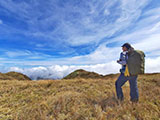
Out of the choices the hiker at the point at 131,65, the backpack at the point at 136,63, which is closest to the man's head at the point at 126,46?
the hiker at the point at 131,65

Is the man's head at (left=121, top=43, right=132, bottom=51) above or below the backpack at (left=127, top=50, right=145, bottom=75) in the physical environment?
above

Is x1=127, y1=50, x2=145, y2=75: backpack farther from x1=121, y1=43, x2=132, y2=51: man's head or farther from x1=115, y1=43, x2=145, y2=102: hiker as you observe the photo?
x1=121, y1=43, x2=132, y2=51: man's head

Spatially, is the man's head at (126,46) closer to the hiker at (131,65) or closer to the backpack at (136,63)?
the hiker at (131,65)

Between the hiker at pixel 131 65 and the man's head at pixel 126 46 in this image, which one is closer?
the hiker at pixel 131 65

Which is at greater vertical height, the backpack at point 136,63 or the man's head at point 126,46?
the man's head at point 126,46

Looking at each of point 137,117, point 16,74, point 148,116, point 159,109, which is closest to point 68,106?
point 137,117

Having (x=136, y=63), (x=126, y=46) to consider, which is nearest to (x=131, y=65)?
(x=136, y=63)

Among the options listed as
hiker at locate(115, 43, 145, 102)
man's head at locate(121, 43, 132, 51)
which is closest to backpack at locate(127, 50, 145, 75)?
hiker at locate(115, 43, 145, 102)

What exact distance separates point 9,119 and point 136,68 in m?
4.34

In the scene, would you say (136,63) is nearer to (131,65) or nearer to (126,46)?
(131,65)

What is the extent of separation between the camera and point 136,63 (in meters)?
3.32

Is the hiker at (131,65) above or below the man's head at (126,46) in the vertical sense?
below

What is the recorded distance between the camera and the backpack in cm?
330

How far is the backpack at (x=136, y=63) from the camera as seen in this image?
3303 mm
